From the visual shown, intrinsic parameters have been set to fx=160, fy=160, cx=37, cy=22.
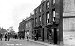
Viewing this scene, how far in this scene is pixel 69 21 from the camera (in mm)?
24688

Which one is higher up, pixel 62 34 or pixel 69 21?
pixel 69 21

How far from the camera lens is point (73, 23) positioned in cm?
2473

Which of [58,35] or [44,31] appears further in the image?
[44,31]

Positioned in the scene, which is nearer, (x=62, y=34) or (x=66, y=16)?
(x=66, y=16)

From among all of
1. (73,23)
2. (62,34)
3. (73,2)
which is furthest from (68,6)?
(62,34)

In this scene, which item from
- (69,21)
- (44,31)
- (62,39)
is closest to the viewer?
(69,21)

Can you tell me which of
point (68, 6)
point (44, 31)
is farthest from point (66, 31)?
point (44, 31)

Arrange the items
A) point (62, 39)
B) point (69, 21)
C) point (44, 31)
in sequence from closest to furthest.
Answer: point (69, 21)
point (62, 39)
point (44, 31)

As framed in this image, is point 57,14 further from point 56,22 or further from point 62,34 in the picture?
point 62,34

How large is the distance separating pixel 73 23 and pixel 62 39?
11.2ft

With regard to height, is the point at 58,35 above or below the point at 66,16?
below

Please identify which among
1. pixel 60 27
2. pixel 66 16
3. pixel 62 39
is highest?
pixel 66 16

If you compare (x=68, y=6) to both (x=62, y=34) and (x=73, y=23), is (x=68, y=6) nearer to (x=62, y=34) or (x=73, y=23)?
(x=73, y=23)

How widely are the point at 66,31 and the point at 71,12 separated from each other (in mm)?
3072
